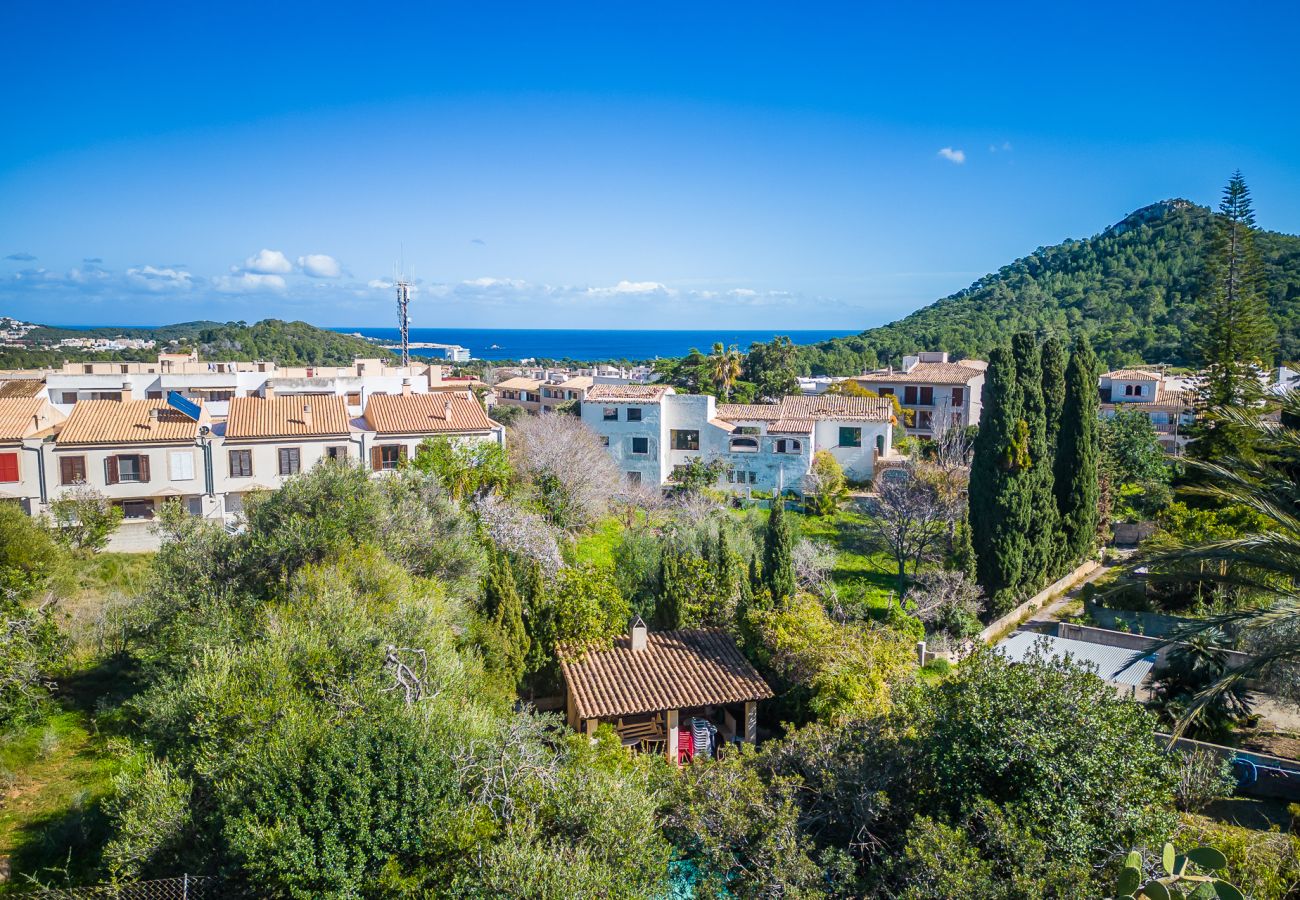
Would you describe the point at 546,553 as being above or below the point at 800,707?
above

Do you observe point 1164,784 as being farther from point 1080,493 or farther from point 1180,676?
point 1080,493

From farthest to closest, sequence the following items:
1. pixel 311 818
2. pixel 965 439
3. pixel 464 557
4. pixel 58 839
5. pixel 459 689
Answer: pixel 965 439 < pixel 464 557 < pixel 459 689 < pixel 58 839 < pixel 311 818

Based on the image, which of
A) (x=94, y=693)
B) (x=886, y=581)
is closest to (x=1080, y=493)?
(x=886, y=581)

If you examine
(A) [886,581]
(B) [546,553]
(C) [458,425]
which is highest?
(C) [458,425]

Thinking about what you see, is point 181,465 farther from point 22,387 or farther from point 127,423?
point 22,387

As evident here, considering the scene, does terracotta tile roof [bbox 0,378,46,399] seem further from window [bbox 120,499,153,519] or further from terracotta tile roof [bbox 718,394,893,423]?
terracotta tile roof [bbox 718,394,893,423]

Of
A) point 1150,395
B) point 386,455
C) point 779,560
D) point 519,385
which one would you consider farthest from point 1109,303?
point 386,455

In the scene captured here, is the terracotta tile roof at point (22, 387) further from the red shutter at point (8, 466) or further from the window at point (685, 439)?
the window at point (685, 439)

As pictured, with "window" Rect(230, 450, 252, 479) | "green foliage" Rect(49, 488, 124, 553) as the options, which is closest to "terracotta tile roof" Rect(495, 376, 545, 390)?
"window" Rect(230, 450, 252, 479)
